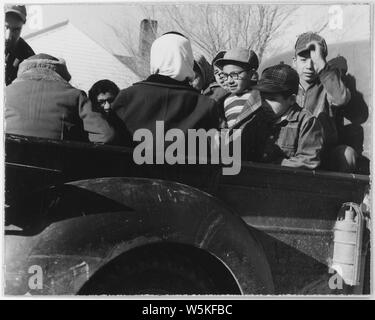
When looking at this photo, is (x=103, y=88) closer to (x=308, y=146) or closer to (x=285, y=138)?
(x=285, y=138)

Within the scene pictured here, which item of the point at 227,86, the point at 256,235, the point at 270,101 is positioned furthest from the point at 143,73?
the point at 256,235

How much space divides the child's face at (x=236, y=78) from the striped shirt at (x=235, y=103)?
0.04 m

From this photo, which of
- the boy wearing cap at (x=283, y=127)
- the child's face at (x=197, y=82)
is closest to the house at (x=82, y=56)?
the child's face at (x=197, y=82)

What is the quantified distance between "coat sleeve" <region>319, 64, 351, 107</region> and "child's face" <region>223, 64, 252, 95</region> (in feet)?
1.63

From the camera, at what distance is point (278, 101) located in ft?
13.7

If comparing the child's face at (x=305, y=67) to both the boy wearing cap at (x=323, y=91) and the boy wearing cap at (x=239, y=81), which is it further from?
the boy wearing cap at (x=239, y=81)

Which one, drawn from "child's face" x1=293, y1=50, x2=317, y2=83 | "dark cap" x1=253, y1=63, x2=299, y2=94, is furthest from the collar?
"child's face" x1=293, y1=50, x2=317, y2=83

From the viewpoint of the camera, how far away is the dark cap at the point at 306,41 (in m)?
4.27

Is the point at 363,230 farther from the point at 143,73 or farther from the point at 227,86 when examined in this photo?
the point at 143,73

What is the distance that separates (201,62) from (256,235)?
3.78ft

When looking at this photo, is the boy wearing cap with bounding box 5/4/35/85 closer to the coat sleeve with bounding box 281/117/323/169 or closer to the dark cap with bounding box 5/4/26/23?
the dark cap with bounding box 5/4/26/23

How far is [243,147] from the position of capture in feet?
13.3

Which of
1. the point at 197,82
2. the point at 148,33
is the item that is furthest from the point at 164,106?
the point at 148,33

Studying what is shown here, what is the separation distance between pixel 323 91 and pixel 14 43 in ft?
6.55
